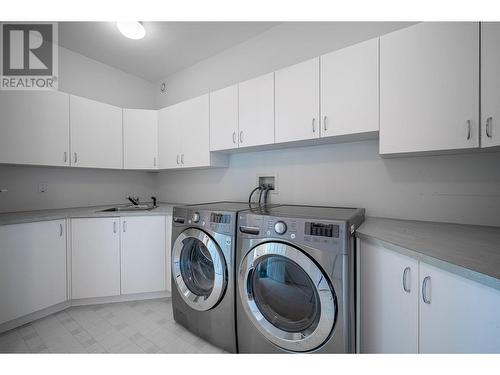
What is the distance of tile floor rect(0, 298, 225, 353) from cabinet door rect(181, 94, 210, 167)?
4.88 feet

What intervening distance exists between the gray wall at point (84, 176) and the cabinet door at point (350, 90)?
2568 millimetres

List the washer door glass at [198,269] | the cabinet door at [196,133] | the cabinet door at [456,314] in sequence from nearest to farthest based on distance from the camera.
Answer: the cabinet door at [456,314], the washer door glass at [198,269], the cabinet door at [196,133]

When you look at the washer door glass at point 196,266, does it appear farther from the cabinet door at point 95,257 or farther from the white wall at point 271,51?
the white wall at point 271,51

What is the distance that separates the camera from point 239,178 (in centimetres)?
217

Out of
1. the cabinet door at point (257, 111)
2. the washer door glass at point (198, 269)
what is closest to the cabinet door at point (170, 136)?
the cabinet door at point (257, 111)

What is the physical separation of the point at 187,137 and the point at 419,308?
2207 mm

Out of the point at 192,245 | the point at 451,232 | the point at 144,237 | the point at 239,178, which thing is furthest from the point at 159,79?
the point at 451,232

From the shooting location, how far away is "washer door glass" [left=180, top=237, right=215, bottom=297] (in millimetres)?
1515

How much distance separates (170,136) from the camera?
2.30 meters

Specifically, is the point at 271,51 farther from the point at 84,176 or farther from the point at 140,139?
the point at 84,176

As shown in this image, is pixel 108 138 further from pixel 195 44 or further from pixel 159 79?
pixel 195 44

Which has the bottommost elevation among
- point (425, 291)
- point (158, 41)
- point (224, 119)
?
point (425, 291)

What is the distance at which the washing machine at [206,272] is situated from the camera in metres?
1.33

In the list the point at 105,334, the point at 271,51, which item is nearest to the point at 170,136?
the point at 271,51
